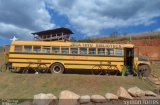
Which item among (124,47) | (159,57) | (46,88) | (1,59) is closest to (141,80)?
(124,47)

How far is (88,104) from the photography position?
1520cm

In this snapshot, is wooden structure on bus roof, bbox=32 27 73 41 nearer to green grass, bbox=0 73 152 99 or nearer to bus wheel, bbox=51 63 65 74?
bus wheel, bbox=51 63 65 74

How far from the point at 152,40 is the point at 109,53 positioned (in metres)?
16.8

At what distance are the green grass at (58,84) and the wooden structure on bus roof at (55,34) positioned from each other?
2811 centimetres

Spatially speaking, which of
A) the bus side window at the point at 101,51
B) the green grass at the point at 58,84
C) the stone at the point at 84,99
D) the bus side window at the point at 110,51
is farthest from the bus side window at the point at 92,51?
the stone at the point at 84,99

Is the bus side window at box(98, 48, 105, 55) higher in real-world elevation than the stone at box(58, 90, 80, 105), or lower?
higher

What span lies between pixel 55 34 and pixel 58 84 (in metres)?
32.5

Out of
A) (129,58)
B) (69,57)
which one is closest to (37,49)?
(69,57)

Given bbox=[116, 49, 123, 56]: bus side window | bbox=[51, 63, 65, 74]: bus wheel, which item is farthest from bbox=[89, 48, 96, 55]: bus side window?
bbox=[51, 63, 65, 74]: bus wheel

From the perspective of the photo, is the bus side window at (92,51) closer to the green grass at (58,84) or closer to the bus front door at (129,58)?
the bus front door at (129,58)

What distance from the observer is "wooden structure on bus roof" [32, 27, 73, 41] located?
49.2m

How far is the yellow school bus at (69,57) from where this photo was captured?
75.1ft

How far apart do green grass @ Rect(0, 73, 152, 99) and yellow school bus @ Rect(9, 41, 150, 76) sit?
235 centimetres

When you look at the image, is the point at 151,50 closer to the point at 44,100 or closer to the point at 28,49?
the point at 28,49
